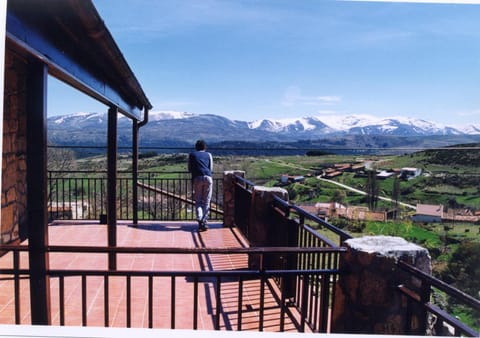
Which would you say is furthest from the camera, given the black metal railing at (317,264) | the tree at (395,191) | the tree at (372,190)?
the tree at (372,190)

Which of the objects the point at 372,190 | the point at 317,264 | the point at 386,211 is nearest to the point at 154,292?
the point at 317,264

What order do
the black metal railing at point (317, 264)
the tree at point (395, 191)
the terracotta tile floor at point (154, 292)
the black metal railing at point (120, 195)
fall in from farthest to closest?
the tree at point (395, 191), the black metal railing at point (120, 195), the terracotta tile floor at point (154, 292), the black metal railing at point (317, 264)

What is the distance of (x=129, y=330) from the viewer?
6.97 feet

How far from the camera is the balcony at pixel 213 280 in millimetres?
1944

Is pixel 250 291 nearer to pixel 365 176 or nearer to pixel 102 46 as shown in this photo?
pixel 102 46

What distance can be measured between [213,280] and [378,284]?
2.23 m

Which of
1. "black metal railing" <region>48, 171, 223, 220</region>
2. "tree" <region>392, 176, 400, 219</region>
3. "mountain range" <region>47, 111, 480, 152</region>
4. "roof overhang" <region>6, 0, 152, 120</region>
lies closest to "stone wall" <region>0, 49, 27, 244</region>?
"mountain range" <region>47, 111, 480, 152</region>

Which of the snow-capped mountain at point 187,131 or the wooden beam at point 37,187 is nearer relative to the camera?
the wooden beam at point 37,187

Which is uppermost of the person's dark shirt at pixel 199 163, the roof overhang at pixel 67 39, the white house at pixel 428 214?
the roof overhang at pixel 67 39

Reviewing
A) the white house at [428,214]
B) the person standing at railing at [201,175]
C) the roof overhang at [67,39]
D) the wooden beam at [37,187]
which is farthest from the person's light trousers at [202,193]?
the white house at [428,214]

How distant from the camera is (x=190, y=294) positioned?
11.2 ft

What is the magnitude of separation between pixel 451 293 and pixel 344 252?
74 cm

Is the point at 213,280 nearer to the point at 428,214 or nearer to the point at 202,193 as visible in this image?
the point at 202,193

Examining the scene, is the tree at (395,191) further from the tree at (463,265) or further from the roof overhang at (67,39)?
the roof overhang at (67,39)
